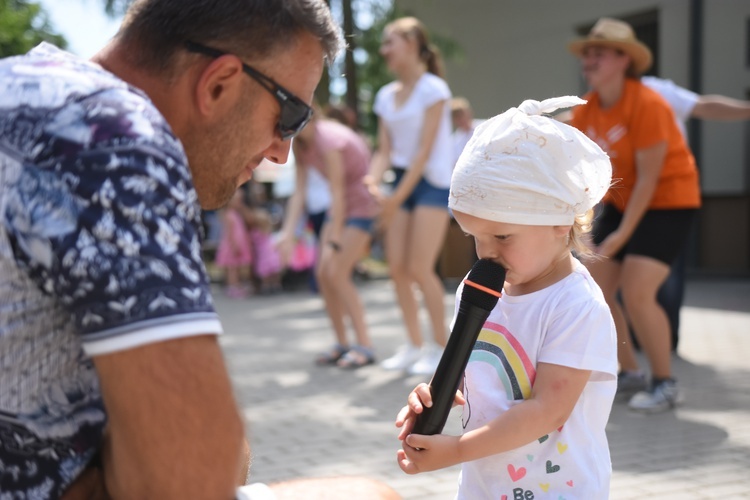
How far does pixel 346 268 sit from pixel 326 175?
702 mm

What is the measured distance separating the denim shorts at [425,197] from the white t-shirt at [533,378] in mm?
4060

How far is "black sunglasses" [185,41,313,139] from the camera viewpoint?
61.9 inches

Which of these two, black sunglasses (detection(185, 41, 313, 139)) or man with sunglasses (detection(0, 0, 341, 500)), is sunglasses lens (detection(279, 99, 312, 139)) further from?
man with sunglasses (detection(0, 0, 341, 500))

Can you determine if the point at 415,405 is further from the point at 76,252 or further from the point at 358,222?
the point at 358,222

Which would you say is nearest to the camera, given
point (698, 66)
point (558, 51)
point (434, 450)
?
point (434, 450)

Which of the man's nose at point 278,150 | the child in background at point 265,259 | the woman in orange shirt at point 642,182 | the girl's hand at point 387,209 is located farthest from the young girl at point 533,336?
the child in background at point 265,259

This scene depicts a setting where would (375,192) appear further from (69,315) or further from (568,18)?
(568,18)

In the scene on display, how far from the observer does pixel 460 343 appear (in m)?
1.84

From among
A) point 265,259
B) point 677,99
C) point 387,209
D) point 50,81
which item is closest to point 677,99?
point 677,99

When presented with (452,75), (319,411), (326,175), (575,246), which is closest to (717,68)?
(452,75)

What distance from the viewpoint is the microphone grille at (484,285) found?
1.88 metres

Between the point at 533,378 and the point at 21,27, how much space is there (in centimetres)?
414

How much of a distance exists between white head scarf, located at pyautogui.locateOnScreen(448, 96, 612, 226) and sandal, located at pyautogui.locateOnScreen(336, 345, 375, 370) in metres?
4.79

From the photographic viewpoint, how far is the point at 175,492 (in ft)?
4.05
